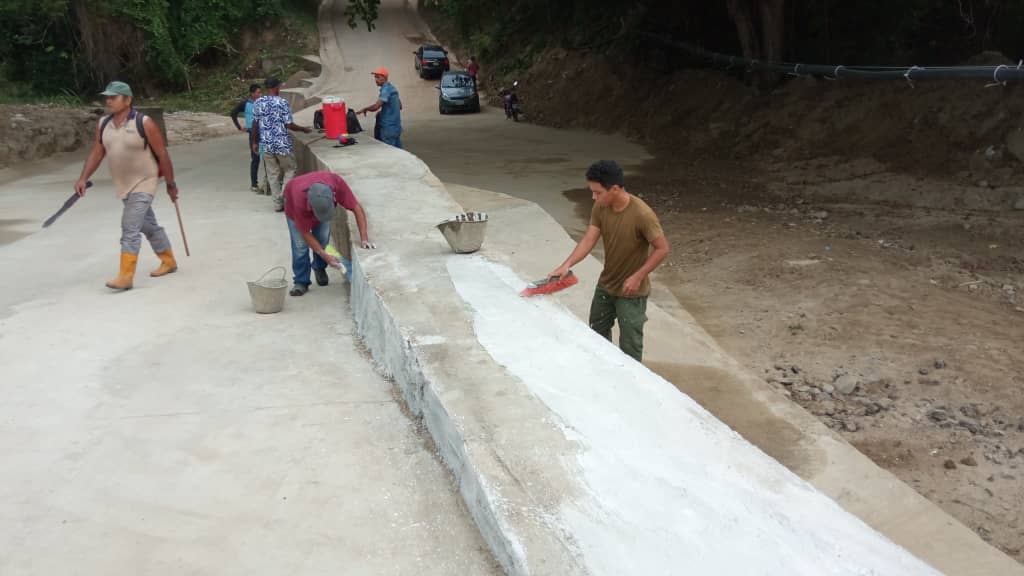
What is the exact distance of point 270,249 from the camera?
29.2ft

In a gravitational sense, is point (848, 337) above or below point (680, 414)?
below

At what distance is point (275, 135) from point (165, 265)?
3.18 metres

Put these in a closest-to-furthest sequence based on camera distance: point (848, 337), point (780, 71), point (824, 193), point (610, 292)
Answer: point (610, 292) → point (848, 337) → point (824, 193) → point (780, 71)

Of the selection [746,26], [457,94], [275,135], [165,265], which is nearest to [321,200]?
[165,265]

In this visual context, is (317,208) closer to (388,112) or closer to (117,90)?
(117,90)

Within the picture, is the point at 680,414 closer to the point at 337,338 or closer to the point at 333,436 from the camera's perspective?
the point at 333,436

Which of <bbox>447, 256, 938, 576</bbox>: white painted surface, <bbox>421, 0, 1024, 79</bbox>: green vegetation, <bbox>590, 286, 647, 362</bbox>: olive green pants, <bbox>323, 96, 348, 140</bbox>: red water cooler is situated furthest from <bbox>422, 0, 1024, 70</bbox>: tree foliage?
<bbox>447, 256, 938, 576</bbox>: white painted surface

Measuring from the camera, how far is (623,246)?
17.3ft

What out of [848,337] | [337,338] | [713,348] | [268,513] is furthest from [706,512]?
[848,337]

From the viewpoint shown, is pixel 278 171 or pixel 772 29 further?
pixel 772 29

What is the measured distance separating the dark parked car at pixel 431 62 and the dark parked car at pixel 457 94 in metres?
6.33

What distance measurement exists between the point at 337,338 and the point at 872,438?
13.6 ft

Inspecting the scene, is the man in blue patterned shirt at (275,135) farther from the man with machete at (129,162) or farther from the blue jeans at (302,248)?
the blue jeans at (302,248)

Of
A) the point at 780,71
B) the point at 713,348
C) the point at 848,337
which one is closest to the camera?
the point at 713,348
